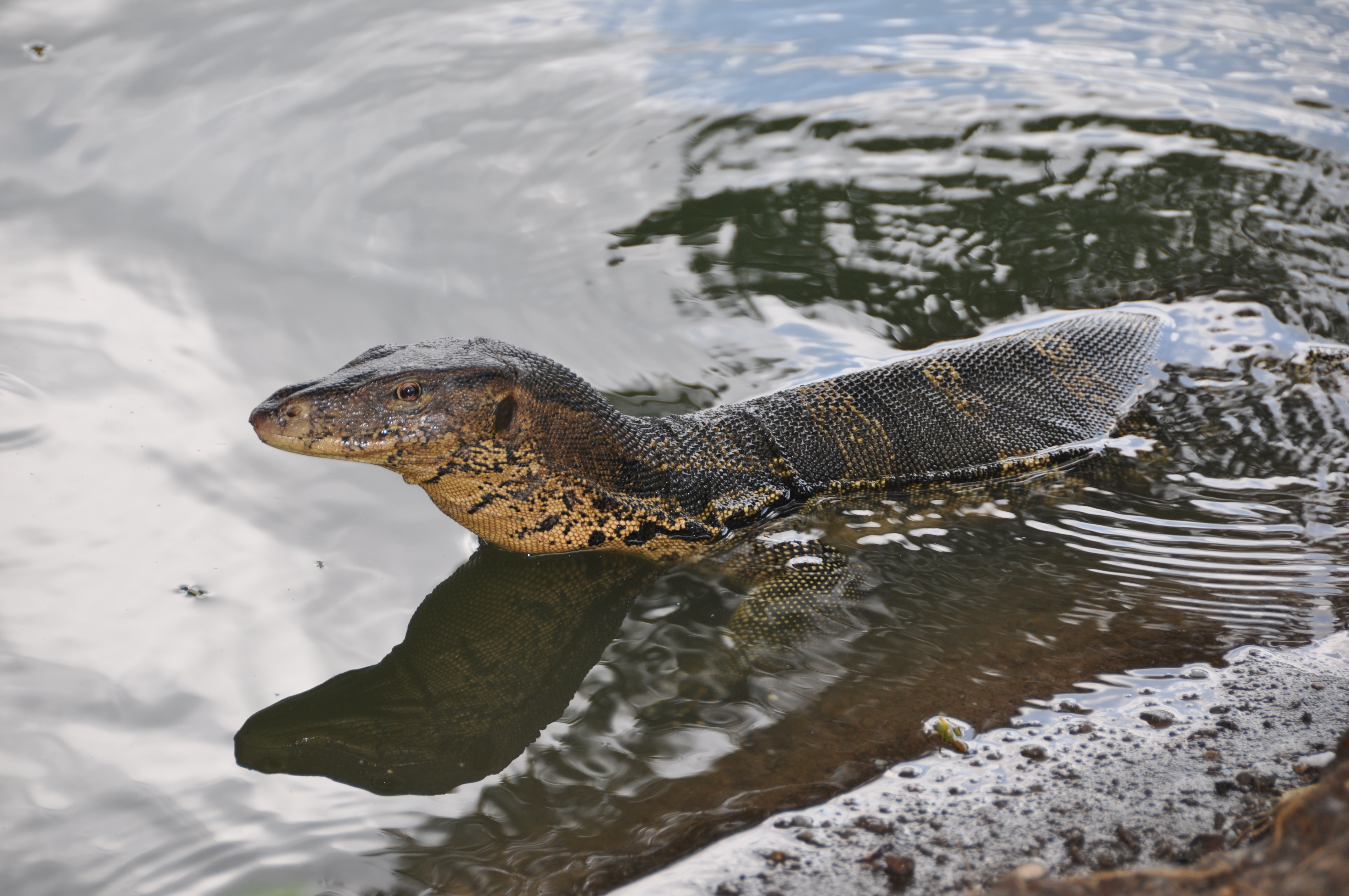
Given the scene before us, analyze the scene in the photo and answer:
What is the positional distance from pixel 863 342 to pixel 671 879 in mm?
5173

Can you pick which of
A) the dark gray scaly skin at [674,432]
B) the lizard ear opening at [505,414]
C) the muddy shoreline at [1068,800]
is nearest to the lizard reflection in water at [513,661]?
the dark gray scaly skin at [674,432]

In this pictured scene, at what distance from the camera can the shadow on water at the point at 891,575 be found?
164 inches

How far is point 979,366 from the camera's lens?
23.6 ft

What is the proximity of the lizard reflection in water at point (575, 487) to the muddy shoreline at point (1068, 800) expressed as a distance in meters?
1.11

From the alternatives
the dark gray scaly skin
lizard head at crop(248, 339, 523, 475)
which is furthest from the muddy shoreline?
lizard head at crop(248, 339, 523, 475)

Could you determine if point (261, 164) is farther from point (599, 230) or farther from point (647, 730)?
point (647, 730)

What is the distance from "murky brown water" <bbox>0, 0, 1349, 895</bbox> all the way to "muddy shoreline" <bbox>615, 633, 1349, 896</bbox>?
209 mm

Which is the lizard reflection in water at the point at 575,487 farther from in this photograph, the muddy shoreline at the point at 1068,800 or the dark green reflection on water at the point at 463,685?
the muddy shoreline at the point at 1068,800

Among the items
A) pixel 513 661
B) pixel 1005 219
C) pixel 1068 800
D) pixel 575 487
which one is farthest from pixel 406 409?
pixel 1005 219

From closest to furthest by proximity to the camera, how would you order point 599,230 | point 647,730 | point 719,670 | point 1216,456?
1. point 647,730
2. point 719,670
3. point 1216,456
4. point 599,230

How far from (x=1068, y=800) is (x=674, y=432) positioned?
326cm

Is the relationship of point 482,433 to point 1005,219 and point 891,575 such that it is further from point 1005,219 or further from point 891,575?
point 1005,219

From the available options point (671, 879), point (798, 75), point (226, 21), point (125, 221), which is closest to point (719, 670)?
point (671, 879)

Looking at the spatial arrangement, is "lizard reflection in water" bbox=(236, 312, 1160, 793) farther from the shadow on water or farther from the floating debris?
the floating debris
